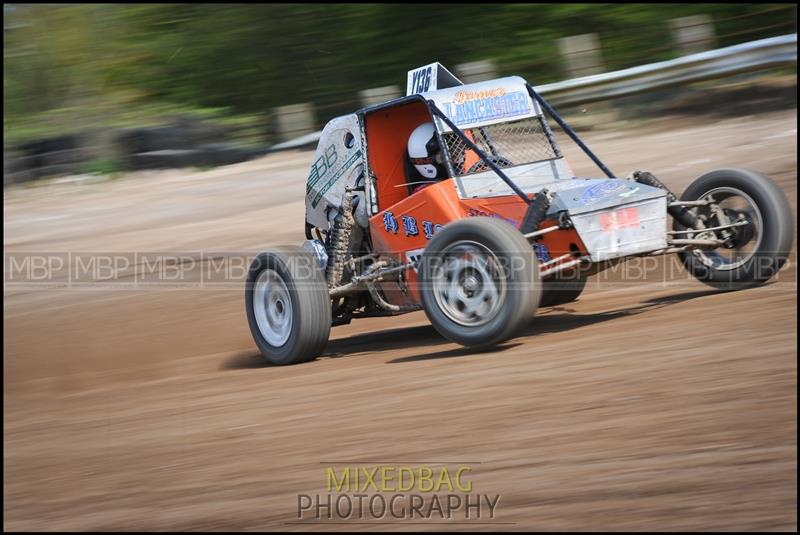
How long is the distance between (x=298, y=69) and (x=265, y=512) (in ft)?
49.4

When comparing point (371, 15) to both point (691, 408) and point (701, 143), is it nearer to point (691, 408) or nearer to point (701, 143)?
point (701, 143)

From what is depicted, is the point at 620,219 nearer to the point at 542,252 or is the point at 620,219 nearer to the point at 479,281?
the point at 542,252

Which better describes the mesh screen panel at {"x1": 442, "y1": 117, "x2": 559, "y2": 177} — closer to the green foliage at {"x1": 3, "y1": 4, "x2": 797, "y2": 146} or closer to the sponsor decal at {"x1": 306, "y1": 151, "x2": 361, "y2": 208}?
the sponsor decal at {"x1": 306, "y1": 151, "x2": 361, "y2": 208}

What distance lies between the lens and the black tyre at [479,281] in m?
5.84

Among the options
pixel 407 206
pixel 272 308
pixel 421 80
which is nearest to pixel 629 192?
pixel 407 206

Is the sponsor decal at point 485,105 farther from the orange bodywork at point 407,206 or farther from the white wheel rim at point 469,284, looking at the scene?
the white wheel rim at point 469,284

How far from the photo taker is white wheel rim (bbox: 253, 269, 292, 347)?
7.49 meters

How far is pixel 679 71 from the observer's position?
12688 mm

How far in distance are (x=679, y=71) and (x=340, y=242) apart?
6786 millimetres

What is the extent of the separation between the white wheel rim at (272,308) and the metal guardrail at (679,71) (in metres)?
4.80

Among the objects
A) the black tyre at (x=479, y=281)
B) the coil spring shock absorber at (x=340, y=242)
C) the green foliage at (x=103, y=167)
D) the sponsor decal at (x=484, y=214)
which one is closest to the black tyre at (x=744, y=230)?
the sponsor decal at (x=484, y=214)

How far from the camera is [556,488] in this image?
149 inches

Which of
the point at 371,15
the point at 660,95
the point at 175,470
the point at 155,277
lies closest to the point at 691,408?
the point at 175,470

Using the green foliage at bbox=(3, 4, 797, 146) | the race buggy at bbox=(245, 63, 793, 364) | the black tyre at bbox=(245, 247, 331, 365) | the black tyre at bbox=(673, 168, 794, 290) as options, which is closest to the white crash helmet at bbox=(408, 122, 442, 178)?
the race buggy at bbox=(245, 63, 793, 364)
